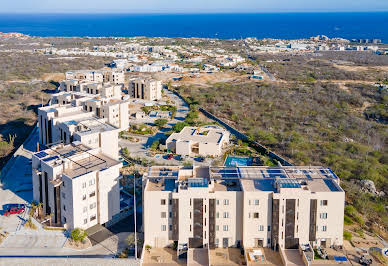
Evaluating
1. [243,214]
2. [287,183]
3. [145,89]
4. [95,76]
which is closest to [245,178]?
[243,214]

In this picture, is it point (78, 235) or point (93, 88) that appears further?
point (93, 88)

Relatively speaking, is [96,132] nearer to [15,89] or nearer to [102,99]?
[102,99]

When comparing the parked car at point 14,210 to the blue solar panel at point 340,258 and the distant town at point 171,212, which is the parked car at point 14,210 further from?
the blue solar panel at point 340,258

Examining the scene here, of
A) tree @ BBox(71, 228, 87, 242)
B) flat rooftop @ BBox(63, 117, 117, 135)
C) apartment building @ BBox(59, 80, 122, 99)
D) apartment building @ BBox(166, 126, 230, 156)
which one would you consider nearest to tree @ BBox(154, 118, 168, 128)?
apartment building @ BBox(166, 126, 230, 156)

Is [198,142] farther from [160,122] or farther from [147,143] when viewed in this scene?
[160,122]

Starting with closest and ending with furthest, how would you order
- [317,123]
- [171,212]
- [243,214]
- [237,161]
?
1. [243,214]
2. [171,212]
3. [237,161]
4. [317,123]

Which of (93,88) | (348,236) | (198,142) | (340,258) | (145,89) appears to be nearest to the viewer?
(340,258)

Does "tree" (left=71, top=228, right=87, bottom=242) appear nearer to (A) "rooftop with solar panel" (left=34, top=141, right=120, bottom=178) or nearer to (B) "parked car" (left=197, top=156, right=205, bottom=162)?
(A) "rooftop with solar panel" (left=34, top=141, right=120, bottom=178)

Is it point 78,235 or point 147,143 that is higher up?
point 147,143
